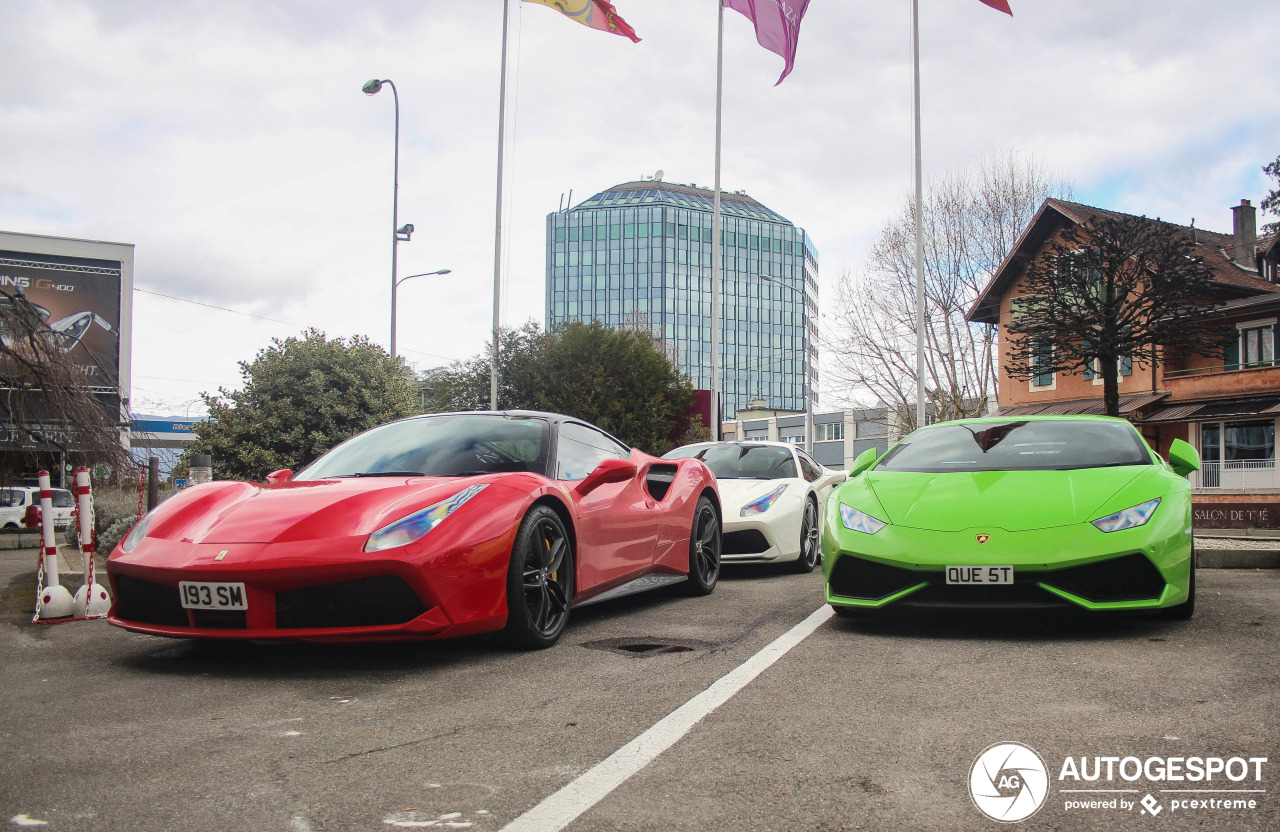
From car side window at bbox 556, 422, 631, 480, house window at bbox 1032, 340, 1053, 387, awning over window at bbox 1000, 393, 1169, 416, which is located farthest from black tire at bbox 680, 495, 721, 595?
awning over window at bbox 1000, 393, 1169, 416

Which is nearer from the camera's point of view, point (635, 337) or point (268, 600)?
point (268, 600)

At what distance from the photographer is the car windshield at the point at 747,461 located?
390 inches

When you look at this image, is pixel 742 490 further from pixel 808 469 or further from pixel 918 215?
pixel 918 215

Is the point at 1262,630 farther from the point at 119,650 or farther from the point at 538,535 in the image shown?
the point at 119,650

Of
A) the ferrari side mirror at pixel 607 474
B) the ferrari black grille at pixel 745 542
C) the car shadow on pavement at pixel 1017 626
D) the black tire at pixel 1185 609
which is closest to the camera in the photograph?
the car shadow on pavement at pixel 1017 626

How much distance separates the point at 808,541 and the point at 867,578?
4.35m

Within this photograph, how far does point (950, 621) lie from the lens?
5.53 metres

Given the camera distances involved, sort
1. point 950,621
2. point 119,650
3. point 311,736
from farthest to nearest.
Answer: point 950,621 < point 119,650 < point 311,736

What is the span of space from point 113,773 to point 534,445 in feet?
9.90

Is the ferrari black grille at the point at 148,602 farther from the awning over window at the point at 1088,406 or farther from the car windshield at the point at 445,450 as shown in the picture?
the awning over window at the point at 1088,406

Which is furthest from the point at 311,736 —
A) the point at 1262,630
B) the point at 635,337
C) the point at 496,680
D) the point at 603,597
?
the point at 635,337

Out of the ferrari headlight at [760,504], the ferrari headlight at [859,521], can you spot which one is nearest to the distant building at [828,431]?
the ferrari headlight at [760,504]

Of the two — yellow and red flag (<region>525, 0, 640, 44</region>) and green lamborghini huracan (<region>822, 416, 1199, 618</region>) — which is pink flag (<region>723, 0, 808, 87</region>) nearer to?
yellow and red flag (<region>525, 0, 640, 44</region>)

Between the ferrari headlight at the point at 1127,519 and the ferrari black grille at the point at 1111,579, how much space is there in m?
0.15
